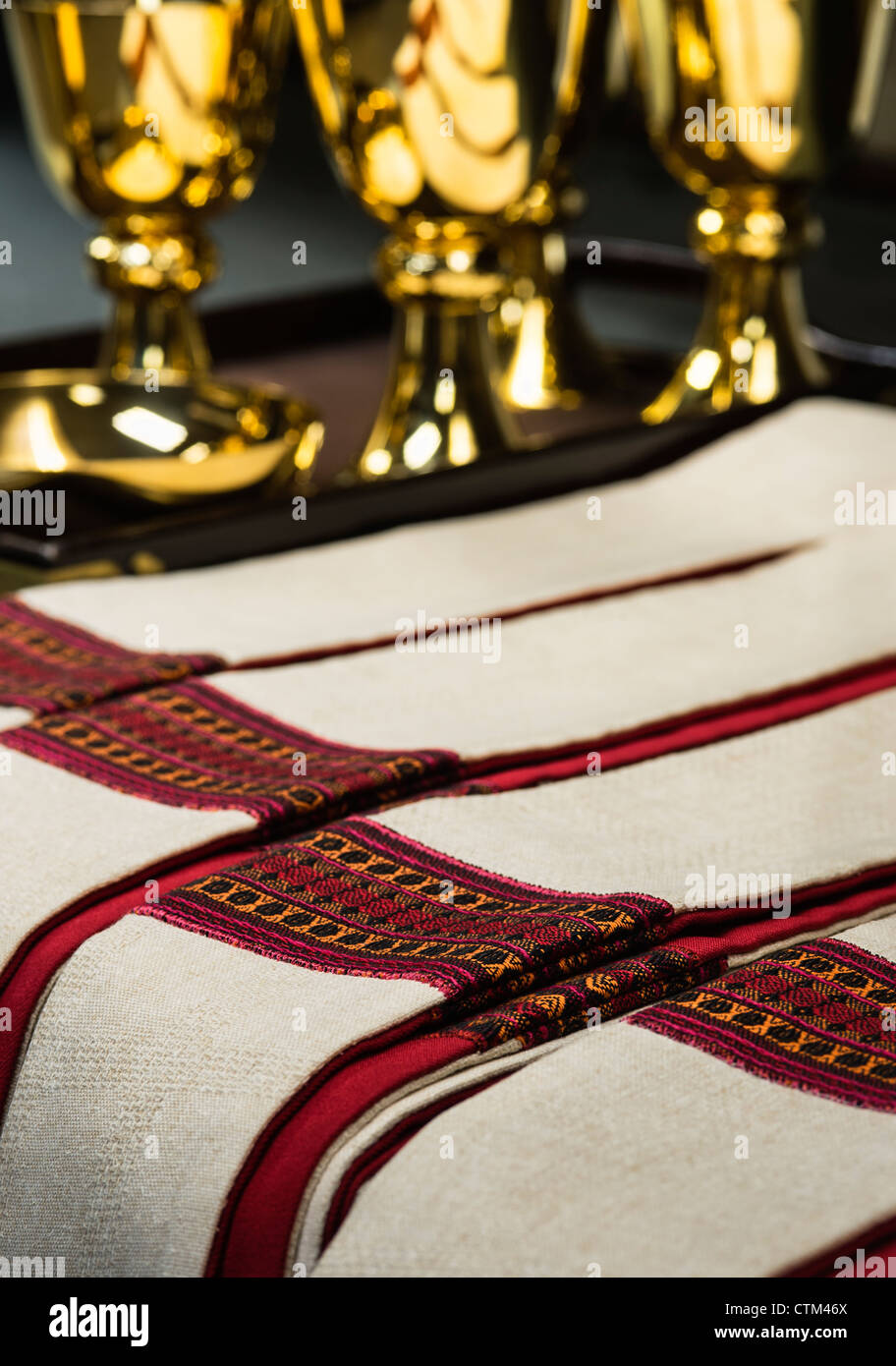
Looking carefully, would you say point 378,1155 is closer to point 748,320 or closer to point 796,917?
point 796,917

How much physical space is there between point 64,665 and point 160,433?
168mm

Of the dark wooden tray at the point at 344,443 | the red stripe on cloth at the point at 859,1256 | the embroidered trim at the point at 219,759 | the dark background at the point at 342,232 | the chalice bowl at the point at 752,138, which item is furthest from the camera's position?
the dark background at the point at 342,232

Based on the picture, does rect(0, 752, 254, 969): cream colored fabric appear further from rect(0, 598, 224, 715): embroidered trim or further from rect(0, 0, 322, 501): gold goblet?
rect(0, 0, 322, 501): gold goblet

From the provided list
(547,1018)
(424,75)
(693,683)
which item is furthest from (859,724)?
(424,75)

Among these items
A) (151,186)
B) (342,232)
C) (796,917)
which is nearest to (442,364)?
(151,186)

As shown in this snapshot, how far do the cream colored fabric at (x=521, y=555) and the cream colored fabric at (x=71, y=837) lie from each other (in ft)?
0.25

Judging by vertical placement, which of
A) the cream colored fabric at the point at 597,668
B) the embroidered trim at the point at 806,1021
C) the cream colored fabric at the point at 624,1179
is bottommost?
the cream colored fabric at the point at 624,1179

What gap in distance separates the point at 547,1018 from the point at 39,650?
0.61ft

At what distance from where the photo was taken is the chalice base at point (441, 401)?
591mm

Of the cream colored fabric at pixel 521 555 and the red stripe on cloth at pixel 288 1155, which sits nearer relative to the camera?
the red stripe on cloth at pixel 288 1155

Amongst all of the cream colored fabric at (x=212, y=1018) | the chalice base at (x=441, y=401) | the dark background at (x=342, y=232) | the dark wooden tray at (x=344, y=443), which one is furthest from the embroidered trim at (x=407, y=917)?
the dark background at (x=342, y=232)

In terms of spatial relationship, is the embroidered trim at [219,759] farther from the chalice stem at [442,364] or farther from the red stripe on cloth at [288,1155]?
the chalice stem at [442,364]

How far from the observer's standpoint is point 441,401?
1.95ft
